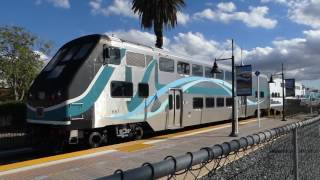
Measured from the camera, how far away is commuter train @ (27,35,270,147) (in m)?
15.1

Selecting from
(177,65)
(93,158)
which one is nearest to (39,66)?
(177,65)

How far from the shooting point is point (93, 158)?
42.4 ft

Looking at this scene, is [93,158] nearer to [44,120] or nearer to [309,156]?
[44,120]

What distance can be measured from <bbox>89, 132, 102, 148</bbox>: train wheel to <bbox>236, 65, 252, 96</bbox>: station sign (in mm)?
8456

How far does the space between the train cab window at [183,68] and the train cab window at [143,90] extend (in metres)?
3.21

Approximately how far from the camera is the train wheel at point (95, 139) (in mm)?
15691

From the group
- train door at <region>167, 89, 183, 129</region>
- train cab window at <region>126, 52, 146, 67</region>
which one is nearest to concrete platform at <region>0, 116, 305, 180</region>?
train door at <region>167, 89, 183, 129</region>

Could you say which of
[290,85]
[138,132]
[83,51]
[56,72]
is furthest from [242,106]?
[56,72]

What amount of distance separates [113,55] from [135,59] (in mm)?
1478

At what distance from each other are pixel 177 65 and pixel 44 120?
8.04 meters

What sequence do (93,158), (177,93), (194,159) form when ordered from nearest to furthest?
(194,159), (93,158), (177,93)

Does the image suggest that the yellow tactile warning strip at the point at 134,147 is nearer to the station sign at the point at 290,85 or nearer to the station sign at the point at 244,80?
the station sign at the point at 244,80

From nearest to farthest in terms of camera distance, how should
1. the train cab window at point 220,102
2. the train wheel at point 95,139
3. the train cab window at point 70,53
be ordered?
1. the train wheel at point 95,139
2. the train cab window at point 70,53
3. the train cab window at point 220,102

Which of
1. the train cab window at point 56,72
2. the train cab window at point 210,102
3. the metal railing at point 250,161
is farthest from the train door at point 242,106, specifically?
the metal railing at point 250,161
